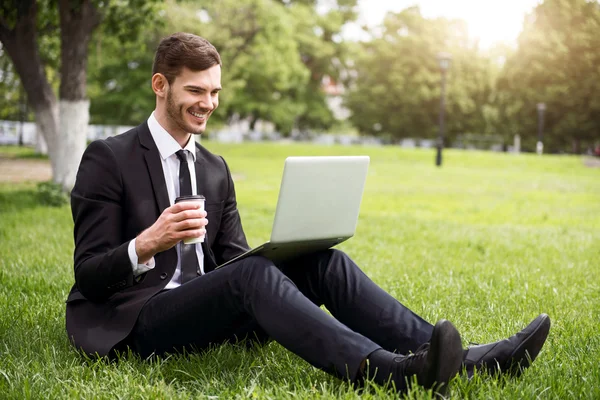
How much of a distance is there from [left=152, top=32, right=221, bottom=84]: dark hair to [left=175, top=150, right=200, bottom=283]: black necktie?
1.26ft

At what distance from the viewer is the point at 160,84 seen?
10.6 ft

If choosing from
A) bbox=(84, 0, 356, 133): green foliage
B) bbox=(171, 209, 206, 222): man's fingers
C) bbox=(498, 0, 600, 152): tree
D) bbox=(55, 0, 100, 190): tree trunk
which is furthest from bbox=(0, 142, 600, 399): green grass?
bbox=(498, 0, 600, 152): tree

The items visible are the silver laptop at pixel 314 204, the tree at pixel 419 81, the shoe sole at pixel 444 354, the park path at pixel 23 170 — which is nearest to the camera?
the shoe sole at pixel 444 354

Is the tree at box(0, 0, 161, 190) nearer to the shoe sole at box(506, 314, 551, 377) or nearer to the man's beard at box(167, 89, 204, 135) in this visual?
the man's beard at box(167, 89, 204, 135)

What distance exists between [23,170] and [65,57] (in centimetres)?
895

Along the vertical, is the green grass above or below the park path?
above

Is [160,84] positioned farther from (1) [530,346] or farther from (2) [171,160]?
(1) [530,346]

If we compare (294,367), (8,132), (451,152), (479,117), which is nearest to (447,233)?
(294,367)

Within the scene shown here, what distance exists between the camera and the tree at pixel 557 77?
3128cm

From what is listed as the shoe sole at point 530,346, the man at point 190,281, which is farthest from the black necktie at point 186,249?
the shoe sole at point 530,346

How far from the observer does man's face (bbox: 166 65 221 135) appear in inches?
125

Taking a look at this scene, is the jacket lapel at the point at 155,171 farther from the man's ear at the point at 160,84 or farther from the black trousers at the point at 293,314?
the black trousers at the point at 293,314

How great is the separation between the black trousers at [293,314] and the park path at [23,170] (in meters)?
14.1

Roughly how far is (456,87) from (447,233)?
142 feet
